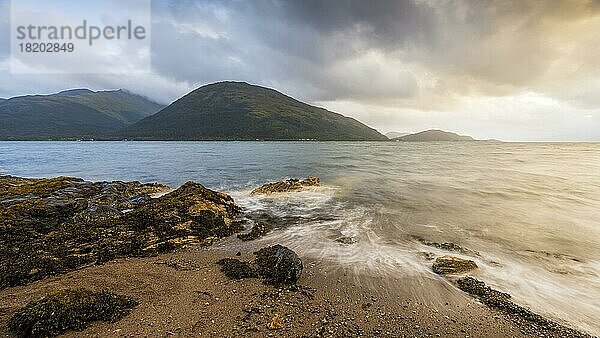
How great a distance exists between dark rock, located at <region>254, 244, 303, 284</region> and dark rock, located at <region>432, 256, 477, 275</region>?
4.58m

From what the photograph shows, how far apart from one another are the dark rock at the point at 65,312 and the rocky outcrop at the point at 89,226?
2929 mm

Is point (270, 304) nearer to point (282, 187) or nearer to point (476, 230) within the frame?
point (476, 230)

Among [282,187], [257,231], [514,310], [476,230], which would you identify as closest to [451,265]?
[514,310]

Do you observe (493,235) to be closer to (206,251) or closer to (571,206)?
(571,206)

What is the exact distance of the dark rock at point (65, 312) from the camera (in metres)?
5.53

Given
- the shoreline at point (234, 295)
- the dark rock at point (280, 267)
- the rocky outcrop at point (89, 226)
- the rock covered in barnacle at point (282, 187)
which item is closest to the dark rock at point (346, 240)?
the shoreline at point (234, 295)

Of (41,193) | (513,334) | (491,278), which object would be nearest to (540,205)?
(491,278)

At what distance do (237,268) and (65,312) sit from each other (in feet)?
13.7

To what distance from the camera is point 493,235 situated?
1312 centimetres

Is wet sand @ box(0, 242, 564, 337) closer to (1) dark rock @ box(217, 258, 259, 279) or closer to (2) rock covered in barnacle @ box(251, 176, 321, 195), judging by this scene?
(1) dark rock @ box(217, 258, 259, 279)

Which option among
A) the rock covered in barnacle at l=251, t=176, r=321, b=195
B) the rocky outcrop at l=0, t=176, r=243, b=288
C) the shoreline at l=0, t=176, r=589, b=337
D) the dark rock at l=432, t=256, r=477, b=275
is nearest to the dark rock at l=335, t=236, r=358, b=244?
the shoreline at l=0, t=176, r=589, b=337

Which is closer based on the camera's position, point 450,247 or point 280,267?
point 280,267

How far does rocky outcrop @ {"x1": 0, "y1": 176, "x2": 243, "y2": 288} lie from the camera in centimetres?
884

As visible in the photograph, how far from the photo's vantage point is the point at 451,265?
9250 mm
